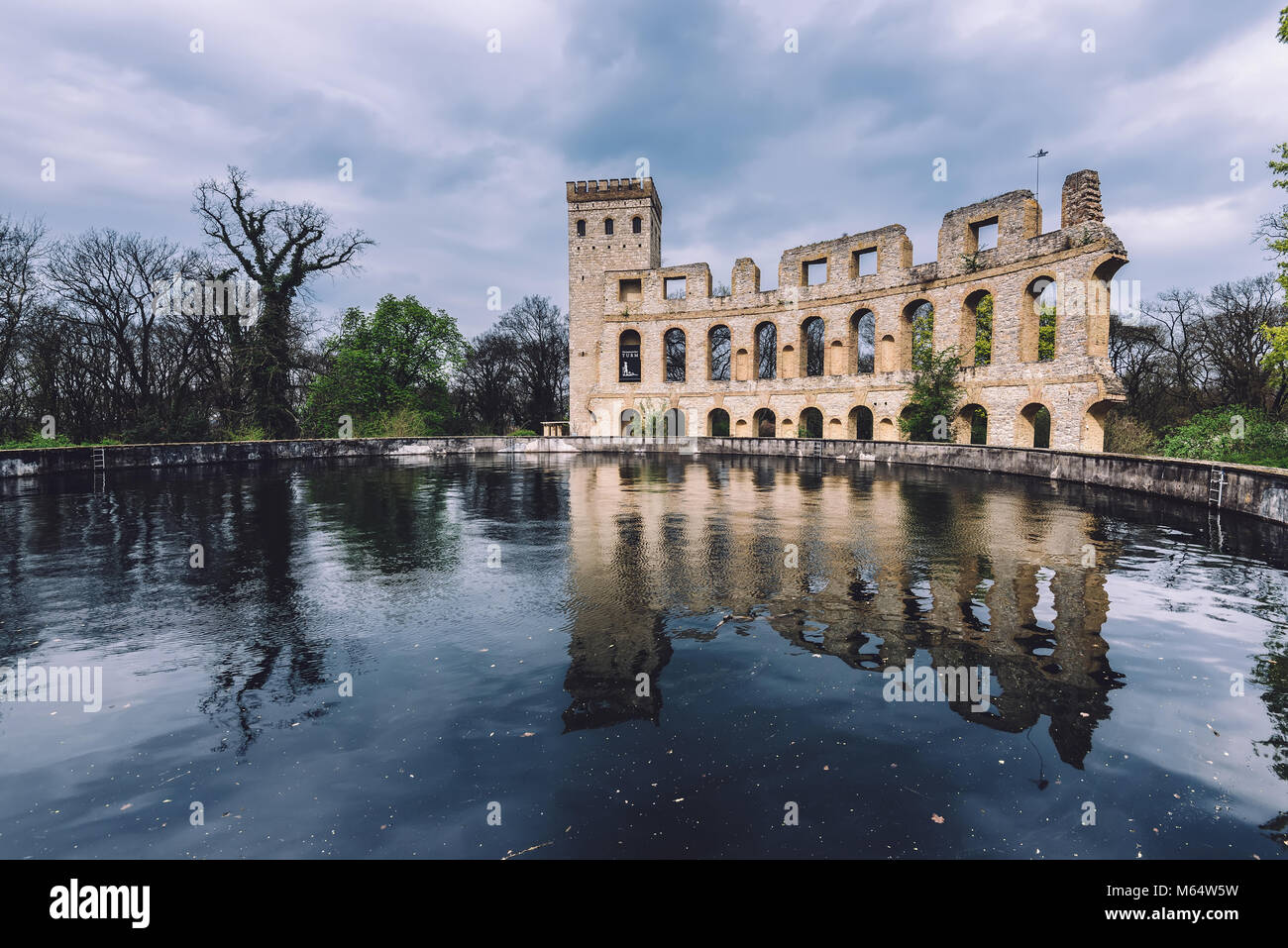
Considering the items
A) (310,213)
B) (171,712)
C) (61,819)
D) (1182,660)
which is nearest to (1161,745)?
(1182,660)

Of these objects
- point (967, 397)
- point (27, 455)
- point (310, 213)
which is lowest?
point (27, 455)

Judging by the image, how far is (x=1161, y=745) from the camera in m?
3.29

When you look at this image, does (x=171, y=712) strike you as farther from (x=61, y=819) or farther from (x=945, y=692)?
(x=945, y=692)

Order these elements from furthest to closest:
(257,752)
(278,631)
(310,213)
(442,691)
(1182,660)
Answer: (310,213), (278,631), (1182,660), (442,691), (257,752)

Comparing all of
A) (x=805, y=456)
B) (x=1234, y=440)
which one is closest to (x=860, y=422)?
(x=805, y=456)

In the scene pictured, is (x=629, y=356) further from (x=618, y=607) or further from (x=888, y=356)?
(x=618, y=607)

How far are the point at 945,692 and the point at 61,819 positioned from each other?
4.63 meters

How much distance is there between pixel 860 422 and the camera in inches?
1293

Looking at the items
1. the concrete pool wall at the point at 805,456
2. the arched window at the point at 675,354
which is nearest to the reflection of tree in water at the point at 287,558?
the concrete pool wall at the point at 805,456

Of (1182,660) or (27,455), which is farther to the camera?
(27,455)

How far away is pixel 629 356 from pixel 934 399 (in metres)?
19.6

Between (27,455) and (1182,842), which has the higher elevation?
(27,455)
